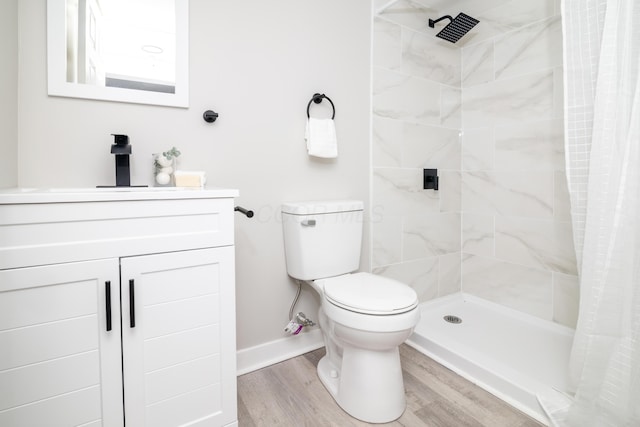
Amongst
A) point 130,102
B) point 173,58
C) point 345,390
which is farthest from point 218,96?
point 345,390

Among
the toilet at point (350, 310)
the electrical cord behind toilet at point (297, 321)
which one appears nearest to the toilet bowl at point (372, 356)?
the toilet at point (350, 310)

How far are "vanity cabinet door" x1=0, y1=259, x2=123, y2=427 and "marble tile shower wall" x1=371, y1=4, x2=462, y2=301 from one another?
1360 mm

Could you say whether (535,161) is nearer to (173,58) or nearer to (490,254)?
(490,254)

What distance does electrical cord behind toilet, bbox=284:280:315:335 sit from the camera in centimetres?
160

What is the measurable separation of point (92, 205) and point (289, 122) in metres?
0.98

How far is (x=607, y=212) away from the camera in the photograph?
3.55ft

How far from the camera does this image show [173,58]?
1.33 meters

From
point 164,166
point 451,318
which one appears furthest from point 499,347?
point 164,166

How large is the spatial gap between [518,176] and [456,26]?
984mm

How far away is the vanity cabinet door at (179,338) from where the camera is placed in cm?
95

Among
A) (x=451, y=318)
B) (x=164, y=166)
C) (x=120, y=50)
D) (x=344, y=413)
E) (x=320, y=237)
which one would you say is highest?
(x=120, y=50)

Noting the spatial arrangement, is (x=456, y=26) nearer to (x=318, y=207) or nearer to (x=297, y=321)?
(x=318, y=207)

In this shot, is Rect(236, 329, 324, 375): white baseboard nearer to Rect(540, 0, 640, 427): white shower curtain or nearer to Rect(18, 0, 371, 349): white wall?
Rect(18, 0, 371, 349): white wall

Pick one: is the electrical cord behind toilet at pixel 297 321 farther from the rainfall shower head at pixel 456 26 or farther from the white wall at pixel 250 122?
the rainfall shower head at pixel 456 26
